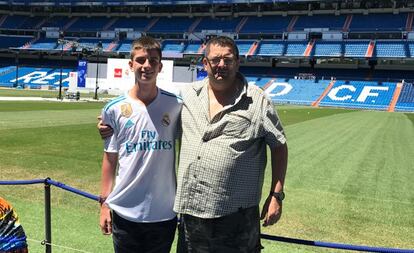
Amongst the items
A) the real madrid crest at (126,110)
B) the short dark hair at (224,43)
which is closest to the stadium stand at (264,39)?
the real madrid crest at (126,110)

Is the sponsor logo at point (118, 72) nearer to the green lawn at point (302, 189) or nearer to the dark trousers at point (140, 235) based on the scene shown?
the green lawn at point (302, 189)

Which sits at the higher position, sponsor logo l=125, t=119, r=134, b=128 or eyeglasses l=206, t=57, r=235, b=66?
eyeglasses l=206, t=57, r=235, b=66

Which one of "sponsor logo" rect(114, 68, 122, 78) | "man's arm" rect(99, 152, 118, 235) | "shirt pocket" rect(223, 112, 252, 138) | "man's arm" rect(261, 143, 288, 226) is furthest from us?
"sponsor logo" rect(114, 68, 122, 78)

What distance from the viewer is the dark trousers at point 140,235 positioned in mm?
3162

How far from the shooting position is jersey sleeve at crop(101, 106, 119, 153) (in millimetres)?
3135

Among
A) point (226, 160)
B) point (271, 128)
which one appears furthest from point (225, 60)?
point (226, 160)

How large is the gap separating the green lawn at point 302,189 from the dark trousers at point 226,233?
2575mm

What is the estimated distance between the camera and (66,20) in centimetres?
7919

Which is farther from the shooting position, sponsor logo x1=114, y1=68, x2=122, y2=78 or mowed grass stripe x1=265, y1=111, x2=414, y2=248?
sponsor logo x1=114, y1=68, x2=122, y2=78

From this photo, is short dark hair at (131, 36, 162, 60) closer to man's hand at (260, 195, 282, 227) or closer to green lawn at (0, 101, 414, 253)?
man's hand at (260, 195, 282, 227)

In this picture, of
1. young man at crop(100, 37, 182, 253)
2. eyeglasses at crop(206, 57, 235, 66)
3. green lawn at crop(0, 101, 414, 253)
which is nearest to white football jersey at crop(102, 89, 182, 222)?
young man at crop(100, 37, 182, 253)

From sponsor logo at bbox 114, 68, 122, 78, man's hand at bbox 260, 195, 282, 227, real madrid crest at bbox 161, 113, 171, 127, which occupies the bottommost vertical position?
sponsor logo at bbox 114, 68, 122, 78

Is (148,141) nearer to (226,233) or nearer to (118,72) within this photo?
(226,233)

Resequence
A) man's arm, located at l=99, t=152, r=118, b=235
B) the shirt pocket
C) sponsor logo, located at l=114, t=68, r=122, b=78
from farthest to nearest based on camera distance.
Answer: sponsor logo, located at l=114, t=68, r=122, b=78 → man's arm, located at l=99, t=152, r=118, b=235 → the shirt pocket
